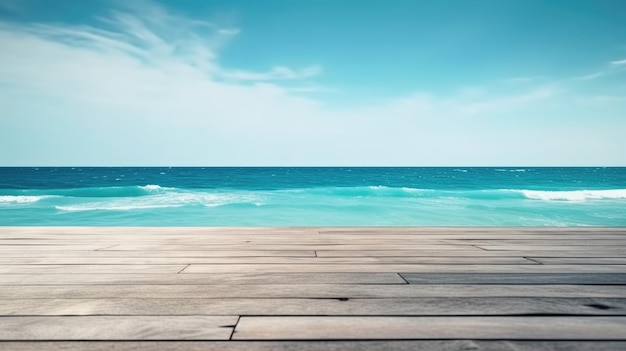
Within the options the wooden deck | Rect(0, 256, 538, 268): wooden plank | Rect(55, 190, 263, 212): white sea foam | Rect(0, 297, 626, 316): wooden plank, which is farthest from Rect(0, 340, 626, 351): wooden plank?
Rect(55, 190, 263, 212): white sea foam

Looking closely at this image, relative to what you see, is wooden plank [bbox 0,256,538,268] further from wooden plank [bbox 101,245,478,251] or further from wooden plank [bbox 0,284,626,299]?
wooden plank [bbox 0,284,626,299]

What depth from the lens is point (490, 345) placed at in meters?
0.93

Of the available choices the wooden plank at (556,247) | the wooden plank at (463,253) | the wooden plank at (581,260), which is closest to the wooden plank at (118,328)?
the wooden plank at (463,253)

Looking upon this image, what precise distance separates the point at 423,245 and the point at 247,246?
1154mm

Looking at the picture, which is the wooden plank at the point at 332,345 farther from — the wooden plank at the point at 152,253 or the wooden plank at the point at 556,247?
the wooden plank at the point at 556,247

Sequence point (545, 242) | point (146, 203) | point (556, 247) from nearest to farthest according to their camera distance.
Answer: point (556, 247) < point (545, 242) < point (146, 203)

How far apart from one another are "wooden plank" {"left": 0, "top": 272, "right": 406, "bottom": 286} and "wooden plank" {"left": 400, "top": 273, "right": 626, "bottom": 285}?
4.7 inches

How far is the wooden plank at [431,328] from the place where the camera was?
0.98 m

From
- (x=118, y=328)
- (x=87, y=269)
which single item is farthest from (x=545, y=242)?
(x=87, y=269)

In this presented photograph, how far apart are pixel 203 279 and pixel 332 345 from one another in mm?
798

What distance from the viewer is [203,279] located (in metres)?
1.52

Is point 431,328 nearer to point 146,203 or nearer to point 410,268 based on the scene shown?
point 410,268

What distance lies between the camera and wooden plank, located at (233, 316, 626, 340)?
98cm

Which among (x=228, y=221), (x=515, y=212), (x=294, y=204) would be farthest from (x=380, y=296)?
(x=294, y=204)
